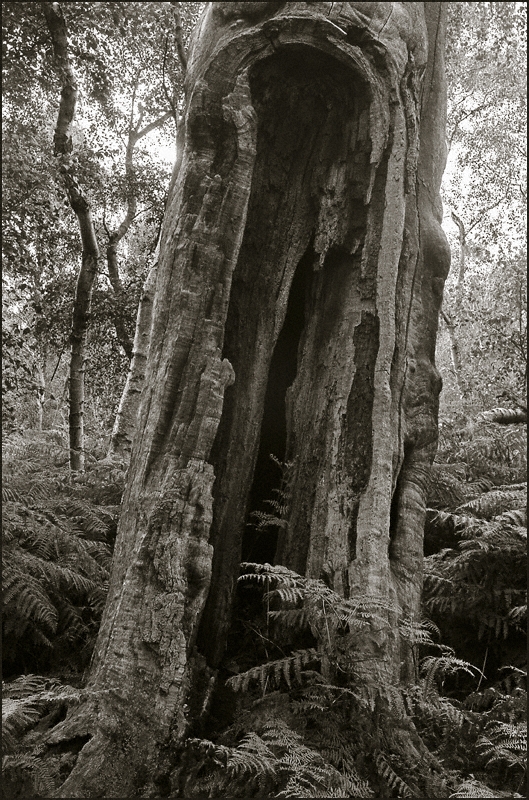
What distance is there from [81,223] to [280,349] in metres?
4.37

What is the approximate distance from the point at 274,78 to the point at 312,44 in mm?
349

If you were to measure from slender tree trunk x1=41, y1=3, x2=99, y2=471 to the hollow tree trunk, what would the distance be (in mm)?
3468

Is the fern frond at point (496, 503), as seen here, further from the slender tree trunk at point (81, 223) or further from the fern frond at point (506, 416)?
the slender tree trunk at point (81, 223)

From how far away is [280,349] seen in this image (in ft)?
15.1

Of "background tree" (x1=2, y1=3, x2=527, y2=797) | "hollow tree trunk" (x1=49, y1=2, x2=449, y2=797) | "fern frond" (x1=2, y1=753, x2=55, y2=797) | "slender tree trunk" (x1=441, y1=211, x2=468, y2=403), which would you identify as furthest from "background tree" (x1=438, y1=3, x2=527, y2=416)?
"fern frond" (x1=2, y1=753, x2=55, y2=797)

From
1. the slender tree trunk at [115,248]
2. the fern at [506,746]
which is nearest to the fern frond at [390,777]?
the fern at [506,746]

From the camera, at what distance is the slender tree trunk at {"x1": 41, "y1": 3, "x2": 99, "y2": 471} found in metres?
7.01

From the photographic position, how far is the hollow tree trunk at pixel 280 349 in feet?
11.2

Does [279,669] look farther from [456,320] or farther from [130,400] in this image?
[456,320]

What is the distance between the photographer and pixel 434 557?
4.72m

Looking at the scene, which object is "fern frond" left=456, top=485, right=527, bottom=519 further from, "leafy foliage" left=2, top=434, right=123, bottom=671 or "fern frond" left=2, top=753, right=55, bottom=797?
"fern frond" left=2, top=753, right=55, bottom=797

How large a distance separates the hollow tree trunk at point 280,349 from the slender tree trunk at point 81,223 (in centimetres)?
347

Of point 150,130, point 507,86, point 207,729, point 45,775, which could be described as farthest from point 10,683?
point 507,86

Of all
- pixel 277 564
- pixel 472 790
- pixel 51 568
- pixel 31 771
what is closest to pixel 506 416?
pixel 277 564
